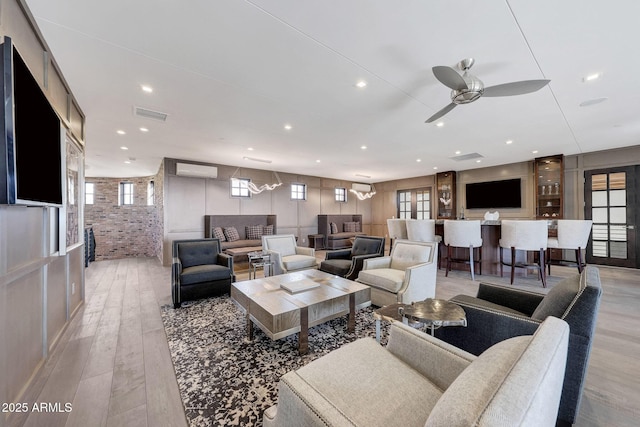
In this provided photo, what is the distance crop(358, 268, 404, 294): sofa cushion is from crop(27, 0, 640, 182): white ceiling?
223cm

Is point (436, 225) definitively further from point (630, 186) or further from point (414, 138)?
point (630, 186)

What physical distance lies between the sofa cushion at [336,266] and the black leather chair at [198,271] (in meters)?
1.49

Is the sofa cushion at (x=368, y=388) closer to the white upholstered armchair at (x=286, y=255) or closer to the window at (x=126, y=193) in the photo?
the white upholstered armchair at (x=286, y=255)

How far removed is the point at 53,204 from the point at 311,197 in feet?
24.1

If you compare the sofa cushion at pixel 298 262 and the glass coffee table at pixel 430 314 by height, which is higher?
the glass coffee table at pixel 430 314

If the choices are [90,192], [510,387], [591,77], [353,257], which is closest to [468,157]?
[591,77]

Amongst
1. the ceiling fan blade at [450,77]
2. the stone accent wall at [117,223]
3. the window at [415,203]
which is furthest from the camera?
the window at [415,203]

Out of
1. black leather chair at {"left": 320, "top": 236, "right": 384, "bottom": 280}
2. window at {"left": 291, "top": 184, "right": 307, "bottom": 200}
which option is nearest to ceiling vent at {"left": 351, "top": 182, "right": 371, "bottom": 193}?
window at {"left": 291, "top": 184, "right": 307, "bottom": 200}

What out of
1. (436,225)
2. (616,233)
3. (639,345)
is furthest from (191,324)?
(616,233)

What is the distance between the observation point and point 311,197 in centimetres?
906

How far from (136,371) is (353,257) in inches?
110

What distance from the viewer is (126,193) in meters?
8.74

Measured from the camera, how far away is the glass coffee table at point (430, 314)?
1.61m

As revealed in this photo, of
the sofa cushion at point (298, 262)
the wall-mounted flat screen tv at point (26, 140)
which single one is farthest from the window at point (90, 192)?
the wall-mounted flat screen tv at point (26, 140)
